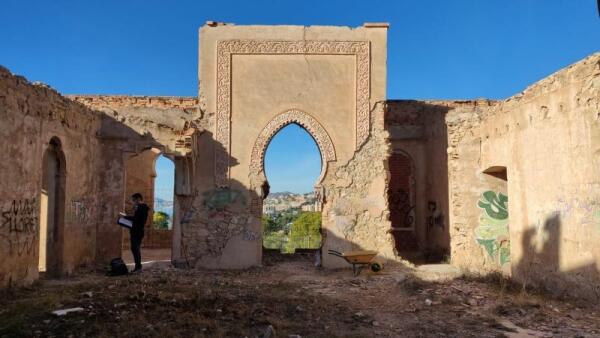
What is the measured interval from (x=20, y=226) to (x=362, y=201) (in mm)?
6520

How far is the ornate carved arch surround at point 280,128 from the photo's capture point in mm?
10602

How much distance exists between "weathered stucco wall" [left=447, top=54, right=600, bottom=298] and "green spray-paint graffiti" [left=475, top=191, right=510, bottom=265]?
0.06 feet

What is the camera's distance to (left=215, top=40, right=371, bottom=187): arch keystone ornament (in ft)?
35.0

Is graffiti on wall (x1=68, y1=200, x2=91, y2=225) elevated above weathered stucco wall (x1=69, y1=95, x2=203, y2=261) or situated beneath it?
situated beneath

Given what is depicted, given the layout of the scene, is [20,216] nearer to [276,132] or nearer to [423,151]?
[276,132]

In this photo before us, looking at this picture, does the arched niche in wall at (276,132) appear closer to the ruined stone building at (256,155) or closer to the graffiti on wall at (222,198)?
the ruined stone building at (256,155)

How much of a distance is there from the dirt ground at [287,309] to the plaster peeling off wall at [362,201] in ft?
5.55

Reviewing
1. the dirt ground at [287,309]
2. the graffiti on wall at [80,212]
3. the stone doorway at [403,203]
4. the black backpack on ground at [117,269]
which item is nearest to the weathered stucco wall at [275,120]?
the black backpack on ground at [117,269]

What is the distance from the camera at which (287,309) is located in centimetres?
628

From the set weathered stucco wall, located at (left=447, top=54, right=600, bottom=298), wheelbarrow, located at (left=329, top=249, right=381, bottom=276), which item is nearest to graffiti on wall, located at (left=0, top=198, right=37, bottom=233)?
wheelbarrow, located at (left=329, top=249, right=381, bottom=276)

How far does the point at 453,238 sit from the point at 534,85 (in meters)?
4.05

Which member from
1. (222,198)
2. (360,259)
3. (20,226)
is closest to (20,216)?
(20,226)

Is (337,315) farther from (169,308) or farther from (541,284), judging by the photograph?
(541,284)

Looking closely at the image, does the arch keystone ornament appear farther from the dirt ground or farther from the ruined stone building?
the dirt ground
